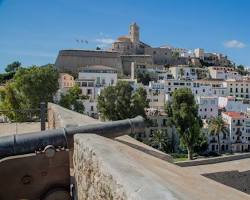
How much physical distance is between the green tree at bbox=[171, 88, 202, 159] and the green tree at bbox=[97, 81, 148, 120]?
3.19 m

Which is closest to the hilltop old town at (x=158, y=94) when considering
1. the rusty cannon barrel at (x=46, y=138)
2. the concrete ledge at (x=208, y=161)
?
the concrete ledge at (x=208, y=161)

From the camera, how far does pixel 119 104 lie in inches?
1200

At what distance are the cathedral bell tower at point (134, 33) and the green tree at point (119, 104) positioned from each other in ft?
148

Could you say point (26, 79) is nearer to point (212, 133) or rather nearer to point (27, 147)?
point (212, 133)

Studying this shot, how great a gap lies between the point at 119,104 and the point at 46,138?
85.4 ft

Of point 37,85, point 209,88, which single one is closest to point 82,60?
point 209,88

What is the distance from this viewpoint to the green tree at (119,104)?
1202 inches

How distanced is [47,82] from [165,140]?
14.3m

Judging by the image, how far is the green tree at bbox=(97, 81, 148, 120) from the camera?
30531mm

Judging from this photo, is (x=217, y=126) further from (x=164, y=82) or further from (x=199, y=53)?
(x=199, y=53)

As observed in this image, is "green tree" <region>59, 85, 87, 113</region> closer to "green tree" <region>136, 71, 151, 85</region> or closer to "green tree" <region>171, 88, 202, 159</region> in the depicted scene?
"green tree" <region>171, 88, 202, 159</region>

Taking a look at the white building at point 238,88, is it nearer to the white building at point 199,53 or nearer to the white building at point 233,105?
the white building at point 233,105

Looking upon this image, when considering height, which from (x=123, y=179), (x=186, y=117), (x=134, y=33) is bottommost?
(x=186, y=117)

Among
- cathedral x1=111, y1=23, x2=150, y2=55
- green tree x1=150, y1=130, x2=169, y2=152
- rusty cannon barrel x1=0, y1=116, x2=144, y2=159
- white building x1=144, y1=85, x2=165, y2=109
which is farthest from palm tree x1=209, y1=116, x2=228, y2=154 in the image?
cathedral x1=111, y1=23, x2=150, y2=55
